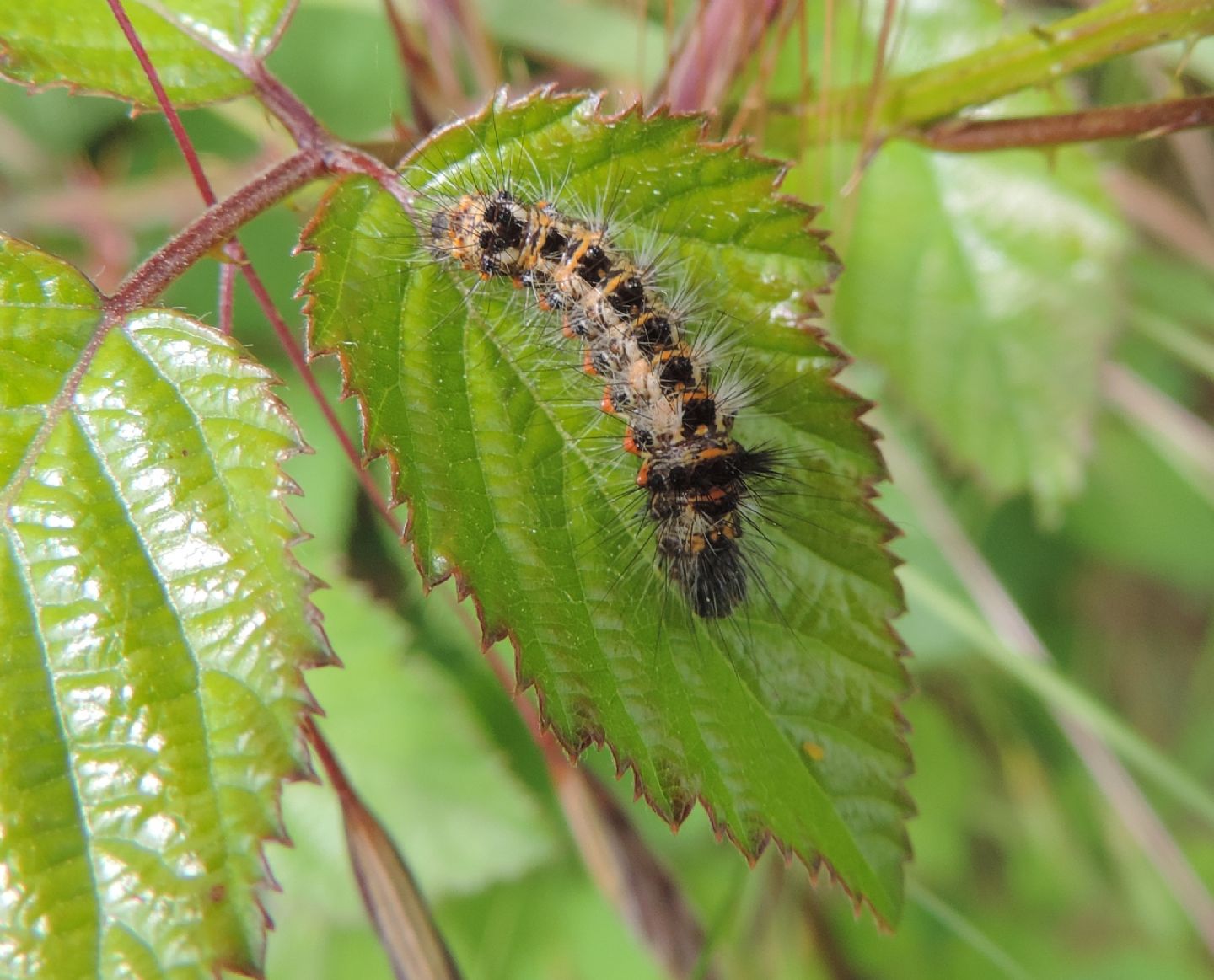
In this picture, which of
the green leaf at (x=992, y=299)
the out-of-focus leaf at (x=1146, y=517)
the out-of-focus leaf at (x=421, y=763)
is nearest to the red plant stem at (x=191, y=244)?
the out-of-focus leaf at (x=421, y=763)

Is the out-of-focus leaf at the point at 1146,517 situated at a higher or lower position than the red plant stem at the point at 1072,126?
lower

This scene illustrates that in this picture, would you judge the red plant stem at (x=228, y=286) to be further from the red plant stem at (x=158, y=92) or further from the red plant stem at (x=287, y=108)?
the red plant stem at (x=287, y=108)

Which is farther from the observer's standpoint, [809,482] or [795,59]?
[795,59]

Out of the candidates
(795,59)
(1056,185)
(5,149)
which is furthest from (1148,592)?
(5,149)

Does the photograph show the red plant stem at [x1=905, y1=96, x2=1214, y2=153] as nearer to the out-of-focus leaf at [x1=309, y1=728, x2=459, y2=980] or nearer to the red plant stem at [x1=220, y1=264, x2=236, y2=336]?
the red plant stem at [x1=220, y1=264, x2=236, y2=336]

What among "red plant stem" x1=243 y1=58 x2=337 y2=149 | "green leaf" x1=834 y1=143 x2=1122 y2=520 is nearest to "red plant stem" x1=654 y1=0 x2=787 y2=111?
"green leaf" x1=834 y1=143 x2=1122 y2=520

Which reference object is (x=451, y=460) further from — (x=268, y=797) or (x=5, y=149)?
(x=5, y=149)

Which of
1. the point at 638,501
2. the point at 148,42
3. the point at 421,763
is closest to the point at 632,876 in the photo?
the point at 421,763
